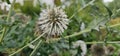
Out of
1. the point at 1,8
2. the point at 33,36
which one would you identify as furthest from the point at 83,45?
the point at 1,8

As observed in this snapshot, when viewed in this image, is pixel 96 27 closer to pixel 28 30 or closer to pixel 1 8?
pixel 28 30

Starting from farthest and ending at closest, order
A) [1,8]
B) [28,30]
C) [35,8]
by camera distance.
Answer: [35,8] → [1,8] → [28,30]

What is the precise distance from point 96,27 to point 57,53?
0.51ft

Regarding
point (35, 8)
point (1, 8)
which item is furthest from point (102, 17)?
point (35, 8)

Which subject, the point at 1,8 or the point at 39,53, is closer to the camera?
the point at 39,53

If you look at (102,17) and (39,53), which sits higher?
(102,17)

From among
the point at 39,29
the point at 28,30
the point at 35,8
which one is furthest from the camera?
the point at 35,8

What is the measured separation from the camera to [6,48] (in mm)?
1121

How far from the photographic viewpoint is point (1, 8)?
65.3 inches

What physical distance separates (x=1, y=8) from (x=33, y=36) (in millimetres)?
516

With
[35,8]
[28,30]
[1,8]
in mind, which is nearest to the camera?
[28,30]

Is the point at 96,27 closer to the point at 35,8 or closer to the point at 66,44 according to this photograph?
the point at 66,44

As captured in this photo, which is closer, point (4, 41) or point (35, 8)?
point (4, 41)

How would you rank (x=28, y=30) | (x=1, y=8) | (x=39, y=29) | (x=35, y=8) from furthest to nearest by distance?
(x=35, y=8) < (x=1, y=8) < (x=28, y=30) < (x=39, y=29)
